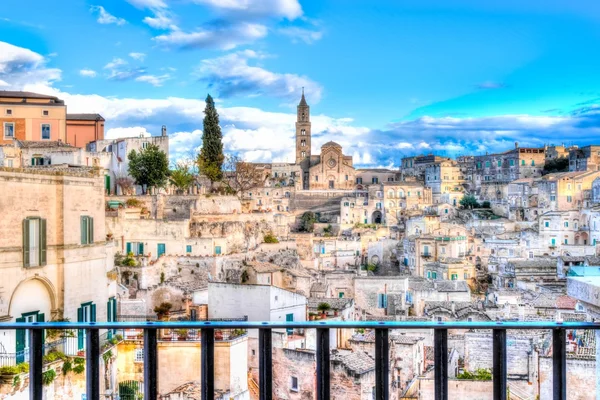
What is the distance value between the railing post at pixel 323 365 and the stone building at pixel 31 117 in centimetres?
3601

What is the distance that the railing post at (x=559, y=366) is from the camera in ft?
12.0

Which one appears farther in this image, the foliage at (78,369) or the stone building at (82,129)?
the stone building at (82,129)

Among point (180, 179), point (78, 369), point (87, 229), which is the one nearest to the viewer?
point (78, 369)

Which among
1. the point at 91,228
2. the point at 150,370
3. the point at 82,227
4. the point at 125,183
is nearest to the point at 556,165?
the point at 125,183

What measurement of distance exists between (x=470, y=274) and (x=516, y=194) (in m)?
23.8

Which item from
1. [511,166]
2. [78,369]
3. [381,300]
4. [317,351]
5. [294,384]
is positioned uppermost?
[511,166]

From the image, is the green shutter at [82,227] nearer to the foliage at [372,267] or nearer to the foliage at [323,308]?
the foliage at [323,308]

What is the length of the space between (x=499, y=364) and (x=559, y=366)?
0.38 meters

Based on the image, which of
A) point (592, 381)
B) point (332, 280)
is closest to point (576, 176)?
point (332, 280)

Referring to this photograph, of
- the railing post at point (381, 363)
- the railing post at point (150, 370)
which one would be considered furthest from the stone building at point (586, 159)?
the railing post at point (150, 370)

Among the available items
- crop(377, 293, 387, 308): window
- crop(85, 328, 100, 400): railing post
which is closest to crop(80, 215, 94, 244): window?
crop(85, 328, 100, 400): railing post

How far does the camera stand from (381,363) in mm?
3689

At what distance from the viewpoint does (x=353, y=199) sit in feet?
208

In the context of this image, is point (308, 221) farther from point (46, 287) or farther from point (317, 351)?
point (317, 351)
